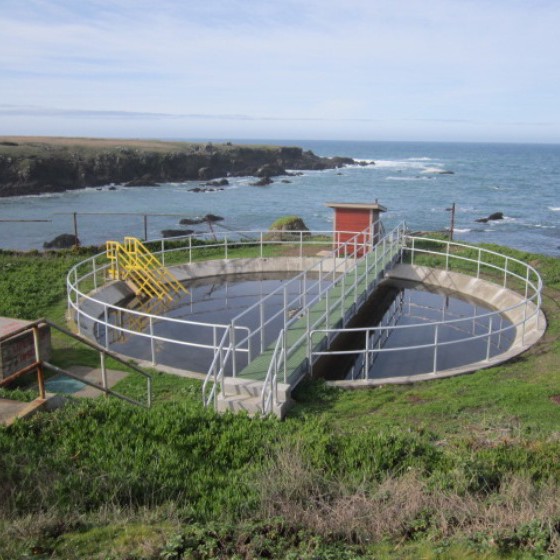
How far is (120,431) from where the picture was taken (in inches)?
305

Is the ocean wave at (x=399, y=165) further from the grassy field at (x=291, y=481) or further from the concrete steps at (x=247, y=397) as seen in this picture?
the grassy field at (x=291, y=481)

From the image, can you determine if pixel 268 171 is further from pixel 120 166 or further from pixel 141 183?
pixel 120 166

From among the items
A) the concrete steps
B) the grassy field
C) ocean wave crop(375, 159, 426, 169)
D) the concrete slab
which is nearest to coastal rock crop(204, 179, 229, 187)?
ocean wave crop(375, 159, 426, 169)

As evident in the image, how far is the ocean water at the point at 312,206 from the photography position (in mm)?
48625

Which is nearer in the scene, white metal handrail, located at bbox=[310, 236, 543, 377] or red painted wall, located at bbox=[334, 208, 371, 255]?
white metal handrail, located at bbox=[310, 236, 543, 377]

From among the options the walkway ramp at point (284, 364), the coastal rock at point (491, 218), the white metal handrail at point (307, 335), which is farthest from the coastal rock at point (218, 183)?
the walkway ramp at point (284, 364)

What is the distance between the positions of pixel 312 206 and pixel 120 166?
3672cm

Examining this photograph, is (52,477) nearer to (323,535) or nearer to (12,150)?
(323,535)

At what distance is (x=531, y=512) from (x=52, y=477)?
15.5ft

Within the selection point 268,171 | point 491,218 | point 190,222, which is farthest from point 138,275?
point 268,171

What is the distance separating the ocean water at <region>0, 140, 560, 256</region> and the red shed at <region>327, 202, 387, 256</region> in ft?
48.4

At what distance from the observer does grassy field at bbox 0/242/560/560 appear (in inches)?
201

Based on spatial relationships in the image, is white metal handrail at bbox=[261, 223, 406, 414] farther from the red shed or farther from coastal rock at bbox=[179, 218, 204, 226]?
coastal rock at bbox=[179, 218, 204, 226]

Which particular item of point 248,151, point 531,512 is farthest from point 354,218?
point 248,151
